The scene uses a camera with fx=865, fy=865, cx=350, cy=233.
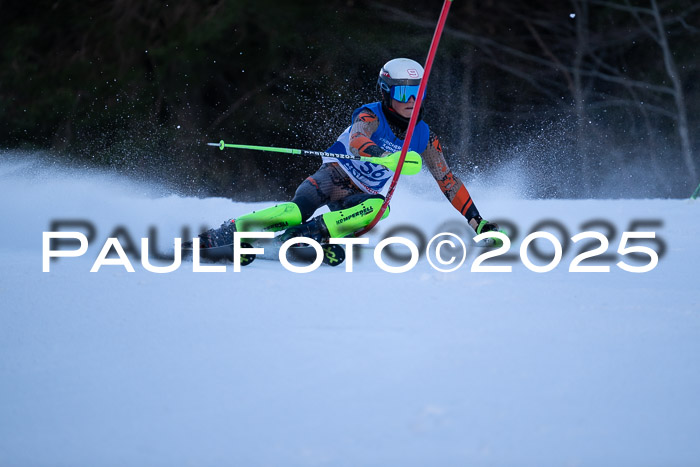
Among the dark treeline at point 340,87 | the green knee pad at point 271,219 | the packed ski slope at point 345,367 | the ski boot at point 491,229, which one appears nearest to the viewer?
the packed ski slope at point 345,367

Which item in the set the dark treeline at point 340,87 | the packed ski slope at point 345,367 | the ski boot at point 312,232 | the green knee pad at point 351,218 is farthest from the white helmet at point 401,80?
the dark treeline at point 340,87

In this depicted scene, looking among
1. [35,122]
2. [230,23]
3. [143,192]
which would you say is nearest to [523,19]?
[230,23]

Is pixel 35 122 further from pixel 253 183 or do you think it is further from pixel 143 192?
pixel 143 192

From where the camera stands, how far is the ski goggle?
15.6 ft

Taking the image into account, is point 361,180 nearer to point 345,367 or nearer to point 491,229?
point 491,229

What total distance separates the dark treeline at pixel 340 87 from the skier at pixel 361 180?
8.65m

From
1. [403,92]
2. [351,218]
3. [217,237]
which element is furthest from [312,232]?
[403,92]

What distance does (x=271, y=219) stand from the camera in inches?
184

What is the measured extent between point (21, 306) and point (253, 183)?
10856 mm

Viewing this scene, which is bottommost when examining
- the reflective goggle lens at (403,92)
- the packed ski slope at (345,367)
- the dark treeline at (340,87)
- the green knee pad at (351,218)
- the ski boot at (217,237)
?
the packed ski slope at (345,367)

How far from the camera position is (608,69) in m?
14.3

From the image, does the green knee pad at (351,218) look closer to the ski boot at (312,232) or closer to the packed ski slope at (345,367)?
the ski boot at (312,232)

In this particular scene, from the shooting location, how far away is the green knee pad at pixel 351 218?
15.3ft

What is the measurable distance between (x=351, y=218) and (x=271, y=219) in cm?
43
